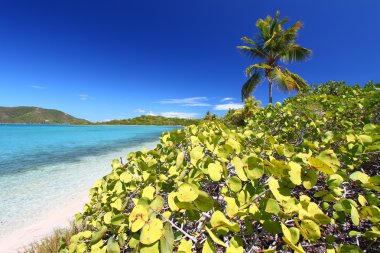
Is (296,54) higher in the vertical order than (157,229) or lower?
higher

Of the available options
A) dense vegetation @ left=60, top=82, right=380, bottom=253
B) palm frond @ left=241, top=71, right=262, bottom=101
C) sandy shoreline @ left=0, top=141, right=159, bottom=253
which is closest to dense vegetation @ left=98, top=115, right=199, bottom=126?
palm frond @ left=241, top=71, right=262, bottom=101

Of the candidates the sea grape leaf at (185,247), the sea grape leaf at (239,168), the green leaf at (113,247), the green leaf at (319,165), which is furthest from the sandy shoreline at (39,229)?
the green leaf at (319,165)

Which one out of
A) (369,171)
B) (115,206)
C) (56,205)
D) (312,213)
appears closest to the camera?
(312,213)

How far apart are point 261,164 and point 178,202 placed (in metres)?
0.37

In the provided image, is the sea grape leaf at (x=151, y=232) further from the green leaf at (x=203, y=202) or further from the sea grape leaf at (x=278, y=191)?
the sea grape leaf at (x=278, y=191)

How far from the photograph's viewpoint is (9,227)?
4.83 meters

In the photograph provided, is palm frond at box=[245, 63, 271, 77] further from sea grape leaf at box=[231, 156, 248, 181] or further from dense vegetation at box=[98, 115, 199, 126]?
dense vegetation at box=[98, 115, 199, 126]

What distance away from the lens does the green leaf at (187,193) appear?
0.73m

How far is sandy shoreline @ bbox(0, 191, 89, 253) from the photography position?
13.5 feet

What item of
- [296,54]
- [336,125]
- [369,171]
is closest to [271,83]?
[296,54]

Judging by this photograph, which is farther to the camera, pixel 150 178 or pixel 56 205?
pixel 56 205

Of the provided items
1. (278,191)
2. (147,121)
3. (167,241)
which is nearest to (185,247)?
(167,241)

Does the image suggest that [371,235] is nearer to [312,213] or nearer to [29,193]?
[312,213]

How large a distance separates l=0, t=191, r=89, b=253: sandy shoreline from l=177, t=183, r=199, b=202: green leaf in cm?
483
